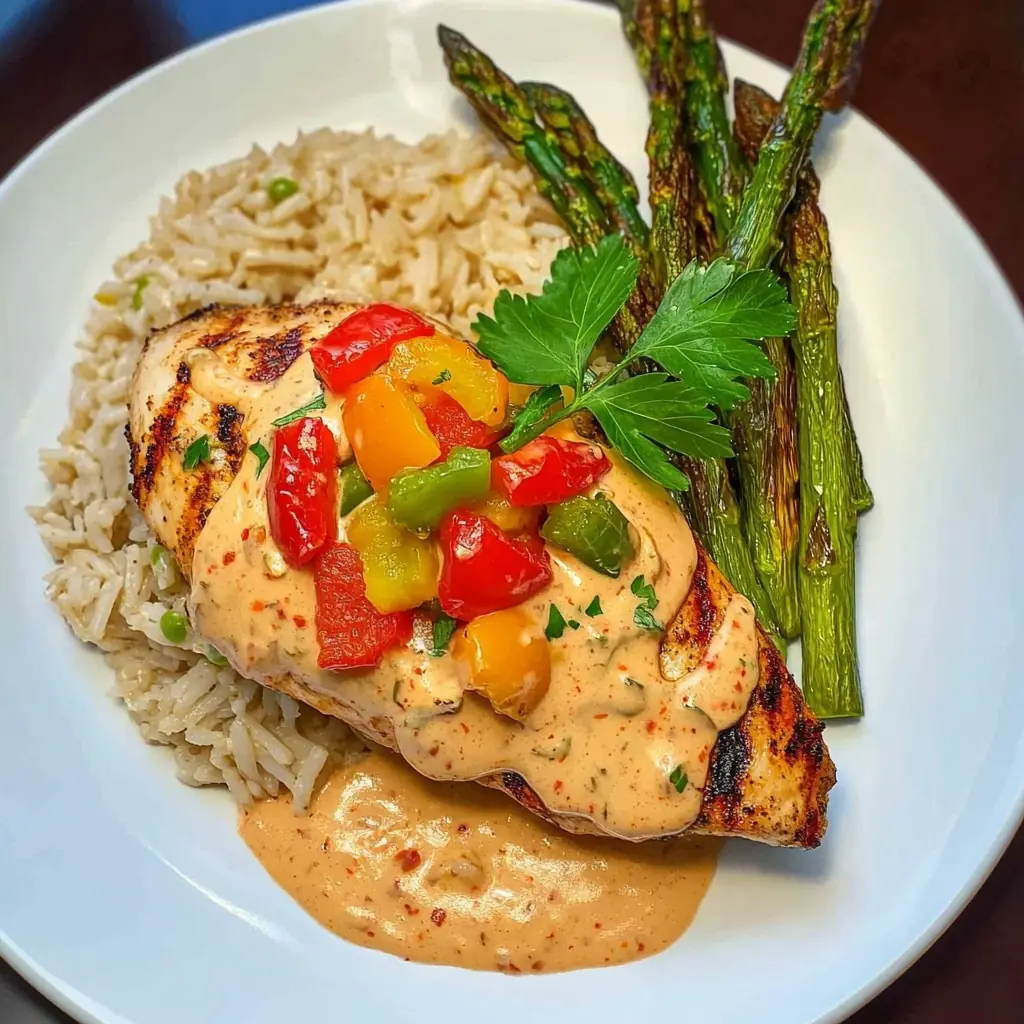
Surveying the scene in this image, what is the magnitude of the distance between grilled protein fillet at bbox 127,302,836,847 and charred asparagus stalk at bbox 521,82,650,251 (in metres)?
1.60

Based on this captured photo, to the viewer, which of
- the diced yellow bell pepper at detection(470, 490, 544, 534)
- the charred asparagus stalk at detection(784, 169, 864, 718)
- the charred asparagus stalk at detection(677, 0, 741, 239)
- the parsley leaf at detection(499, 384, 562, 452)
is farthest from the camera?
the charred asparagus stalk at detection(677, 0, 741, 239)

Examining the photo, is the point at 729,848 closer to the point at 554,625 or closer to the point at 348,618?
the point at 554,625

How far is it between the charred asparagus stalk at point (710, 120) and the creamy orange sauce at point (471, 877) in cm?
256

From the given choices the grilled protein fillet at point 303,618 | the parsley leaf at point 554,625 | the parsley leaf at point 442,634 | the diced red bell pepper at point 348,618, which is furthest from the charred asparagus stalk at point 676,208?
the diced red bell pepper at point 348,618

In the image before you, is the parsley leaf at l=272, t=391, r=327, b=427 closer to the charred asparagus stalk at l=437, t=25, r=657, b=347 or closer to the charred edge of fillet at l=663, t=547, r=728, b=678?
the charred edge of fillet at l=663, t=547, r=728, b=678

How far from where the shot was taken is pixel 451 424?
2957 millimetres

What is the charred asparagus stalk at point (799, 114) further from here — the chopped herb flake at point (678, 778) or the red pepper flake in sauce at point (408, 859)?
the red pepper flake in sauce at point (408, 859)

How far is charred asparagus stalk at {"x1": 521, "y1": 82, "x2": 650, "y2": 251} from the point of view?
4.39 m

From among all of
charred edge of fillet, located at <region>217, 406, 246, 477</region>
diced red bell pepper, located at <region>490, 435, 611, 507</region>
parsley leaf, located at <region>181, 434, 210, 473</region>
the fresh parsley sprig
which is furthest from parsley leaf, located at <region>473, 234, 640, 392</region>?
parsley leaf, located at <region>181, 434, 210, 473</region>

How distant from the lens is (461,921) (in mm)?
3314

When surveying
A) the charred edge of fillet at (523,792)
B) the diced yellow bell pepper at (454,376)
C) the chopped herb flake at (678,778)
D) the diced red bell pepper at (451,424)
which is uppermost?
the diced yellow bell pepper at (454,376)

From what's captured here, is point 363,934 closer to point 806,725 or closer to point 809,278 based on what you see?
point 806,725

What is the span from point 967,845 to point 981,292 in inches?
85.0

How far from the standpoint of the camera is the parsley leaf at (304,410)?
314cm
